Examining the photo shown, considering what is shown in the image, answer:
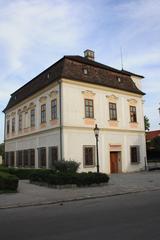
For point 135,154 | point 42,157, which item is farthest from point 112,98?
point 42,157

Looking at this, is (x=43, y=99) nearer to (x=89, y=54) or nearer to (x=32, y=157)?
(x=32, y=157)

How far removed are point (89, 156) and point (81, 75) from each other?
24.0 feet

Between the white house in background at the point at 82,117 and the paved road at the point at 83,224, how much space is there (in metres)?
15.6

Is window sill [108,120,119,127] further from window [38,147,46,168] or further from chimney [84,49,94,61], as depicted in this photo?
chimney [84,49,94,61]

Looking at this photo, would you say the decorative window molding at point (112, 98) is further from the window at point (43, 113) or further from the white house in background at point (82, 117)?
the window at point (43, 113)

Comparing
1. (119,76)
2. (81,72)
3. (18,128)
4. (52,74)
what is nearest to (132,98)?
(119,76)

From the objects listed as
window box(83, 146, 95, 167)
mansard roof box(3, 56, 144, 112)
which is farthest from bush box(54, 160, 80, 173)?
mansard roof box(3, 56, 144, 112)

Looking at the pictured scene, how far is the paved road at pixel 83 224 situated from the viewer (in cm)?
663

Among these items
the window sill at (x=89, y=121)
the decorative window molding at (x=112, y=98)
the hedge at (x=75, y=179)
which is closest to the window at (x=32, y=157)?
the window sill at (x=89, y=121)

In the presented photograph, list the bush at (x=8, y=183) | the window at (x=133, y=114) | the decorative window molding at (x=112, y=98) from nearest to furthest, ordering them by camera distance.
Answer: the bush at (x=8, y=183), the decorative window molding at (x=112, y=98), the window at (x=133, y=114)

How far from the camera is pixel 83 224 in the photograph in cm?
786

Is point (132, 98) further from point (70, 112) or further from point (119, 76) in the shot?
point (70, 112)

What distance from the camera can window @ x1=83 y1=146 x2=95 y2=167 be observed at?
86.8 feet

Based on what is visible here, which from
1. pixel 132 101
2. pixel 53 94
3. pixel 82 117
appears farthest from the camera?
pixel 132 101
